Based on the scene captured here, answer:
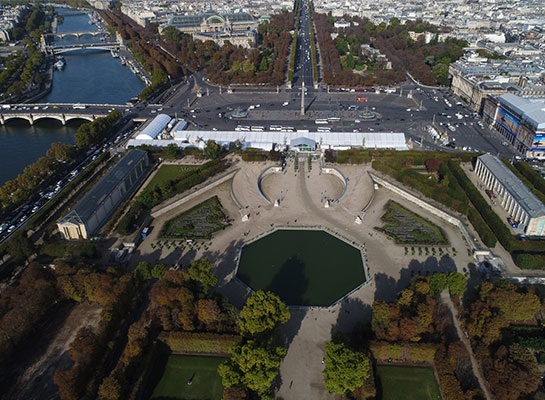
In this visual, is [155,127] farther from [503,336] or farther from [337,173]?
[503,336]

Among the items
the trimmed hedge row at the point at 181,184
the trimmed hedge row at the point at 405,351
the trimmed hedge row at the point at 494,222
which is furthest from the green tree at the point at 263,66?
the trimmed hedge row at the point at 405,351

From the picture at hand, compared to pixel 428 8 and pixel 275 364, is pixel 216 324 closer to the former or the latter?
pixel 275 364

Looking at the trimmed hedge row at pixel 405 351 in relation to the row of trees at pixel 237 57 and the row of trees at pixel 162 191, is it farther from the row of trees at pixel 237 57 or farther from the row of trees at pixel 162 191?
the row of trees at pixel 237 57

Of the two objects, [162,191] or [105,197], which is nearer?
[105,197]

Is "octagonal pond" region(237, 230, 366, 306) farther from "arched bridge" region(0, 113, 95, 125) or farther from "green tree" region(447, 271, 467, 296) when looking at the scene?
"arched bridge" region(0, 113, 95, 125)

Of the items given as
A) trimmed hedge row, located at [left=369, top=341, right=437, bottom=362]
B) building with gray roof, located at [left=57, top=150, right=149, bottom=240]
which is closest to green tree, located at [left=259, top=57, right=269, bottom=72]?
building with gray roof, located at [left=57, top=150, right=149, bottom=240]

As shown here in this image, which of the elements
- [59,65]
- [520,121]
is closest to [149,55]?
[59,65]
